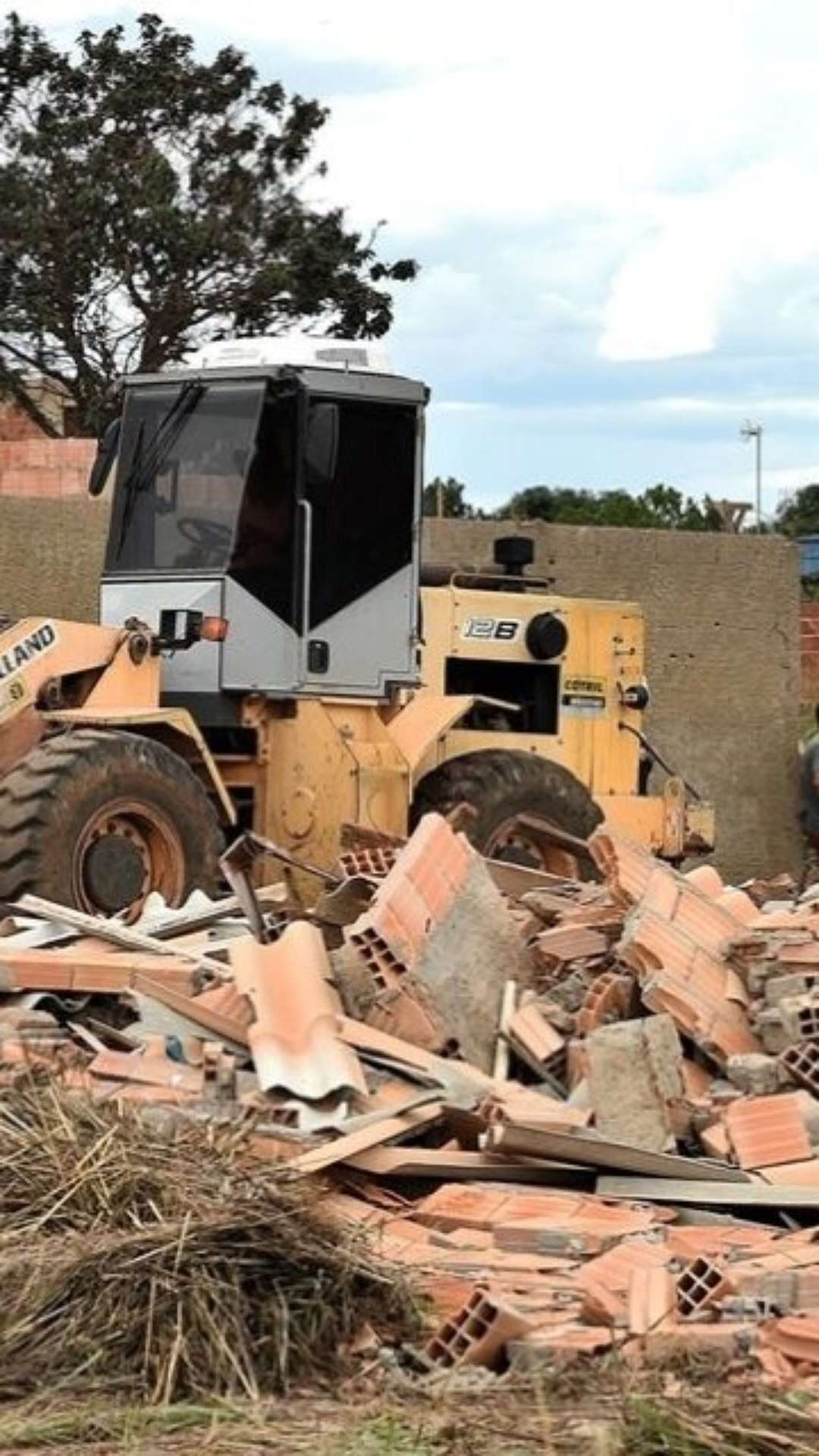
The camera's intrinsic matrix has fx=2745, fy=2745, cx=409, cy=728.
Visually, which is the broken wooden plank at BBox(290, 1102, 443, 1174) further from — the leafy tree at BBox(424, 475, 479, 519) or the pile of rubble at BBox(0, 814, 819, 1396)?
the leafy tree at BBox(424, 475, 479, 519)

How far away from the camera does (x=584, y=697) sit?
15.3 m

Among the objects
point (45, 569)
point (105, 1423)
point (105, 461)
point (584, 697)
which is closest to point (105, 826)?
point (105, 461)

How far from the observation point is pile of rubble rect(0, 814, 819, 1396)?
259 inches

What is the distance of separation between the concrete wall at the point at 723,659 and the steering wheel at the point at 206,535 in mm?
7706

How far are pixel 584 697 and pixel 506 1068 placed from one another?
254 inches

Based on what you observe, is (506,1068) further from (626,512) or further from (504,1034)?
(626,512)

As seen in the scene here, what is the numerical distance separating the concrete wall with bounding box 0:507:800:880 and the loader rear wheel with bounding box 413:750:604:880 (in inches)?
240

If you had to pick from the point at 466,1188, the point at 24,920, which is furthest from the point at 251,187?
the point at 466,1188

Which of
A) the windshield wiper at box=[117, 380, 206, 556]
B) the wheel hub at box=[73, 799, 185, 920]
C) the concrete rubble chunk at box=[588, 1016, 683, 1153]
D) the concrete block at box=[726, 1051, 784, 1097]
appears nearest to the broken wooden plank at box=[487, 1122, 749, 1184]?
the concrete rubble chunk at box=[588, 1016, 683, 1153]

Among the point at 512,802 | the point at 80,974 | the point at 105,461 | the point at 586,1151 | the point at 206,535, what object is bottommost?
the point at 586,1151

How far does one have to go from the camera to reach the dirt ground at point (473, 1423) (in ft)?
17.4

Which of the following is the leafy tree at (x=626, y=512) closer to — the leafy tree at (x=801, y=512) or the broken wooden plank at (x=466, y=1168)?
the leafy tree at (x=801, y=512)

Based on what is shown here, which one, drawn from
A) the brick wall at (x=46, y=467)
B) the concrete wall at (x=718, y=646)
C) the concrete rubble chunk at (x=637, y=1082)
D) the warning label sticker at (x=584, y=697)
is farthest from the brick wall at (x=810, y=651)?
the concrete rubble chunk at (x=637, y=1082)

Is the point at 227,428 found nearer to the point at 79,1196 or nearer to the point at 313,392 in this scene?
the point at 313,392
